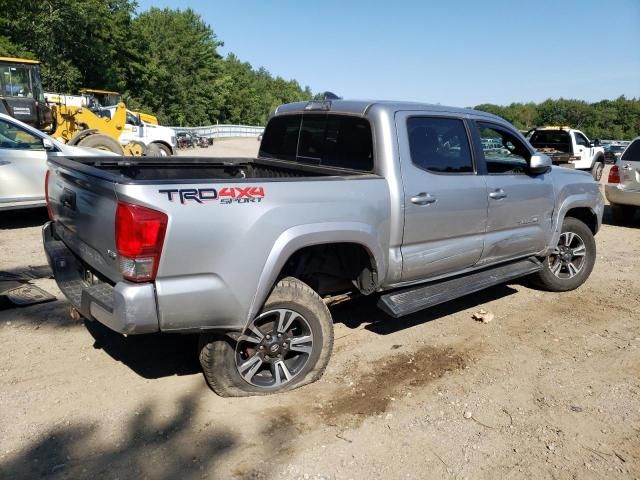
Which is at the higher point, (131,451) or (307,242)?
(307,242)

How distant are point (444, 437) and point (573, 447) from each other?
0.72m

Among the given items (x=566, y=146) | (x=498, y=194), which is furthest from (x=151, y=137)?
(x=498, y=194)

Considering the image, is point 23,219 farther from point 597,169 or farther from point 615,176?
point 597,169

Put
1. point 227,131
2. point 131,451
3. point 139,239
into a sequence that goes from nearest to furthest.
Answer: point 139,239
point 131,451
point 227,131

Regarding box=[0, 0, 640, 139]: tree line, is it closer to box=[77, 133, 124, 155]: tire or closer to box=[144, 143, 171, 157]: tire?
box=[144, 143, 171, 157]: tire

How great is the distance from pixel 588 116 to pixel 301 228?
132095 mm

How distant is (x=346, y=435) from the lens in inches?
121

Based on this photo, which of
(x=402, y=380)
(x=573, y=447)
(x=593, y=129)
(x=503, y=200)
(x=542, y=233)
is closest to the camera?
(x=573, y=447)

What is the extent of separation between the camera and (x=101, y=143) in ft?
42.7

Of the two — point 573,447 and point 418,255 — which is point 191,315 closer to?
point 418,255

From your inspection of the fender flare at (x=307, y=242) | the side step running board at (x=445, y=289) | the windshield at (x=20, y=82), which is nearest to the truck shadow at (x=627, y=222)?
the side step running board at (x=445, y=289)

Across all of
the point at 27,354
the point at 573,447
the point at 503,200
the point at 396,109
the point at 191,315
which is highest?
the point at 396,109

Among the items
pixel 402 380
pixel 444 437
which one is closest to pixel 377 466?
pixel 444 437

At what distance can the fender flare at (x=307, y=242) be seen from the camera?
10.1ft
